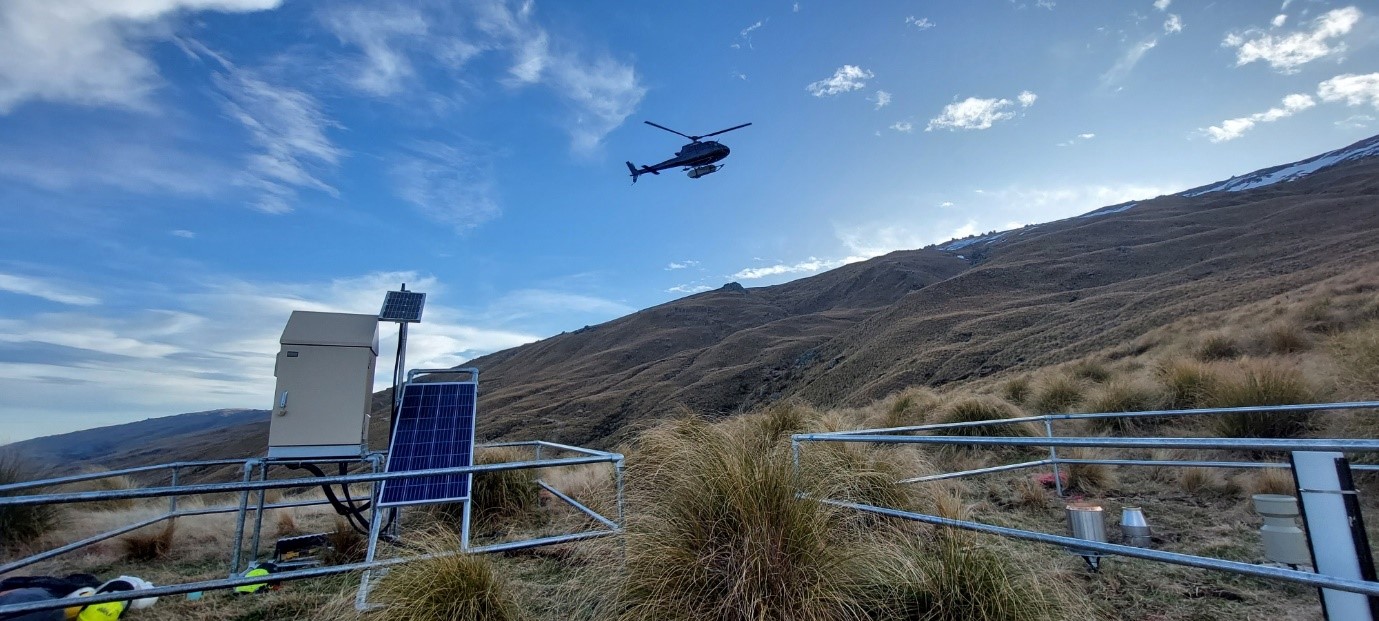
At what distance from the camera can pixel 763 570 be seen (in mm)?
→ 3127

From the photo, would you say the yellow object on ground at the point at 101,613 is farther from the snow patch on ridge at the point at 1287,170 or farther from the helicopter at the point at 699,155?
the snow patch on ridge at the point at 1287,170

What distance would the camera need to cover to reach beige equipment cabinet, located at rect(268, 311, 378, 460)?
17.5 ft

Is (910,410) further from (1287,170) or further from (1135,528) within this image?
(1287,170)

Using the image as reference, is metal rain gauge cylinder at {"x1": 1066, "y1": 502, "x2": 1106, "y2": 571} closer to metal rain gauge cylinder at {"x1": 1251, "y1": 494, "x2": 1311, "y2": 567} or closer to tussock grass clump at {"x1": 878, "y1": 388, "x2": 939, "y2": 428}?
metal rain gauge cylinder at {"x1": 1251, "y1": 494, "x2": 1311, "y2": 567}

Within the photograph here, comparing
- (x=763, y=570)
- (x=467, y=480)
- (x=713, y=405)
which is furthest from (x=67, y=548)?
(x=713, y=405)

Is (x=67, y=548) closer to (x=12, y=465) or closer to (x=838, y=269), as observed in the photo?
(x=12, y=465)

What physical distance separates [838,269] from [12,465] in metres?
96.6

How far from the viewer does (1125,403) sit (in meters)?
10.2

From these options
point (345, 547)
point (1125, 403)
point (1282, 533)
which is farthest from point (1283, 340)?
point (345, 547)

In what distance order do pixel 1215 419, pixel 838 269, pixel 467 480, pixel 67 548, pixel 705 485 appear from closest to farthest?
pixel 705 485, pixel 67 548, pixel 467 480, pixel 1215 419, pixel 838 269

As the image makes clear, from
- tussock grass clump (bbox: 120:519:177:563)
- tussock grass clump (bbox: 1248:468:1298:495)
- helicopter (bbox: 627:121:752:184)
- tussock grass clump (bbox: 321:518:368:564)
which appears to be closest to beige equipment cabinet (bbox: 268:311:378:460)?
tussock grass clump (bbox: 321:518:368:564)

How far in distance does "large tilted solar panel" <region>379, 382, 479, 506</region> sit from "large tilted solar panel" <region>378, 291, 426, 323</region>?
2.26 feet

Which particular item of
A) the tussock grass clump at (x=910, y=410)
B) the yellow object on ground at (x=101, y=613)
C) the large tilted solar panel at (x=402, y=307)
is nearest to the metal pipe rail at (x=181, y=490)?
the yellow object on ground at (x=101, y=613)

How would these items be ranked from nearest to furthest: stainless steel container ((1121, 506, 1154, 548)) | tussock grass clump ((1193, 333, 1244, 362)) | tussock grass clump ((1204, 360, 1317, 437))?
1. stainless steel container ((1121, 506, 1154, 548))
2. tussock grass clump ((1204, 360, 1317, 437))
3. tussock grass clump ((1193, 333, 1244, 362))
